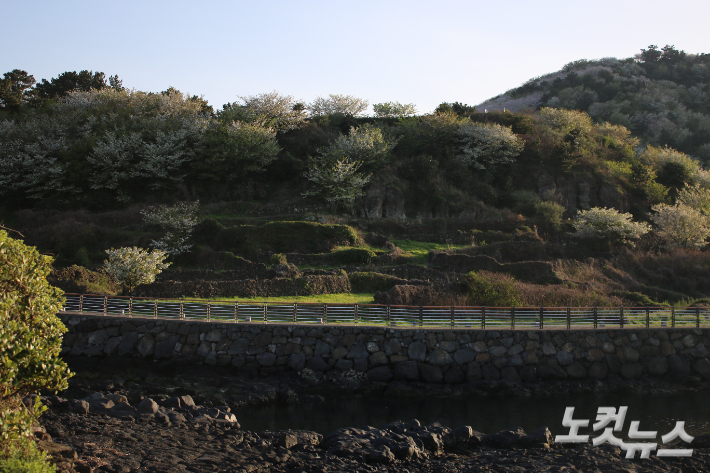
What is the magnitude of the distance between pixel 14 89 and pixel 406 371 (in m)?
64.1

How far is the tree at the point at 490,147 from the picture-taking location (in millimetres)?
50500

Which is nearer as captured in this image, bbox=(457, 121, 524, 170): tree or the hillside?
bbox=(457, 121, 524, 170): tree

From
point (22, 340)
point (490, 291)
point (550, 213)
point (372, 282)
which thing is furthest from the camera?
point (550, 213)

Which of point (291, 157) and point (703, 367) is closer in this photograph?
point (703, 367)

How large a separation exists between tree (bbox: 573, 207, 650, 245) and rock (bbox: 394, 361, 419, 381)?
26.2m

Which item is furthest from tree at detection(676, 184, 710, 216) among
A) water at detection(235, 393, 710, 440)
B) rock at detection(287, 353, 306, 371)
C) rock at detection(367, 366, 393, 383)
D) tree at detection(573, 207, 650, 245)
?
rock at detection(287, 353, 306, 371)

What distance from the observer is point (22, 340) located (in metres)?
7.69

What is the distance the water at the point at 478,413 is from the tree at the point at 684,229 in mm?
24411

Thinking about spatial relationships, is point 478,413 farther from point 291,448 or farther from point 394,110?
point 394,110

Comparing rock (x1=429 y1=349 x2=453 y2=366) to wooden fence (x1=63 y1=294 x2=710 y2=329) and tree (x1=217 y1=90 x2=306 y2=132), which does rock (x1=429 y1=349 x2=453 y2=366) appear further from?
tree (x1=217 y1=90 x2=306 y2=132)

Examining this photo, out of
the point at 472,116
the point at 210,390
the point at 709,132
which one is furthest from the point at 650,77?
the point at 210,390

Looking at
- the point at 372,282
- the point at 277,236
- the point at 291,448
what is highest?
the point at 277,236

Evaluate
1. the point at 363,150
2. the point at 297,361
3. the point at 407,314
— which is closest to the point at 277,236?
the point at 363,150

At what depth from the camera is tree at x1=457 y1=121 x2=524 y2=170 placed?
50.5 m
